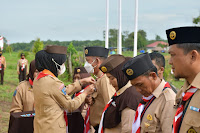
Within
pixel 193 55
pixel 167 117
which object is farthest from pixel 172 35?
pixel 167 117

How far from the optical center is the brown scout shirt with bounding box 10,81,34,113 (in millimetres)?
3708

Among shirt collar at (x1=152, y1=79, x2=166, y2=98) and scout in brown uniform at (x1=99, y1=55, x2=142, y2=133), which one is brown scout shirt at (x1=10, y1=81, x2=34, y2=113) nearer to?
scout in brown uniform at (x1=99, y1=55, x2=142, y2=133)

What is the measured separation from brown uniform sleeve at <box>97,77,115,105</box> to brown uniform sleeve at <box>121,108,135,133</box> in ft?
2.38

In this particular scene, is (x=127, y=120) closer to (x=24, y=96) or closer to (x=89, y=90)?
(x=89, y=90)

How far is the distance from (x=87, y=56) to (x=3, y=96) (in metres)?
7.51

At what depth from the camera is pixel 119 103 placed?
101 inches

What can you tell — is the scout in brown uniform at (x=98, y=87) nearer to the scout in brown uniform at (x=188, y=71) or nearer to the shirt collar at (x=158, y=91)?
the shirt collar at (x=158, y=91)

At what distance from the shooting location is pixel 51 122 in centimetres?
283

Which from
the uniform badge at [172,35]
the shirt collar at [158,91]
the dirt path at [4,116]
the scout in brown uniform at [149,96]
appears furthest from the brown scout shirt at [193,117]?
the dirt path at [4,116]

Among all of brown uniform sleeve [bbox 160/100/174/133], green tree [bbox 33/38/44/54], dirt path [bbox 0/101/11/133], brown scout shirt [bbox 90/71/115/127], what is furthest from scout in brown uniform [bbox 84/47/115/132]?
green tree [bbox 33/38/44/54]

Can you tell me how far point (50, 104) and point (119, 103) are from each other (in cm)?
79

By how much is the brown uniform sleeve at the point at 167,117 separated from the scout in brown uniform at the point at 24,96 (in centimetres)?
231

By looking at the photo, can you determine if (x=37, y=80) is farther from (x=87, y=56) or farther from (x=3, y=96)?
(x=3, y=96)

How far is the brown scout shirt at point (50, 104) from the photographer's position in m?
2.79
